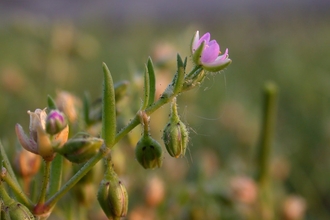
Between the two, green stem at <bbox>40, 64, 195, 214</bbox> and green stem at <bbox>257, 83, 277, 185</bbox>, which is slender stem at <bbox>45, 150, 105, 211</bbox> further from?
green stem at <bbox>257, 83, 277, 185</bbox>

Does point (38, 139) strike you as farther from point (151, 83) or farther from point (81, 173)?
point (151, 83)

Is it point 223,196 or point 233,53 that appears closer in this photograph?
point 223,196

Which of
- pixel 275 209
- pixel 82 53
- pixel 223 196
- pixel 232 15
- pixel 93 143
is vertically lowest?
pixel 275 209

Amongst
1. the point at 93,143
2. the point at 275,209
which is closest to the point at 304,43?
the point at 275,209

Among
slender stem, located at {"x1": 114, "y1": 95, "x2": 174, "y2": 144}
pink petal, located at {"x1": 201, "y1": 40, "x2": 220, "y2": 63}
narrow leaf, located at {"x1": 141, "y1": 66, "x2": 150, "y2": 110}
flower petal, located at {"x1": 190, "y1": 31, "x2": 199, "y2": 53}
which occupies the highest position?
flower petal, located at {"x1": 190, "y1": 31, "x2": 199, "y2": 53}

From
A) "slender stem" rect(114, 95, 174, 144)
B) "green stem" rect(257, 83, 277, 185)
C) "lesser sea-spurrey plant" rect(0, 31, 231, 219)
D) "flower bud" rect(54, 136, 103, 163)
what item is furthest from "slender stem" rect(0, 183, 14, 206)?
"green stem" rect(257, 83, 277, 185)

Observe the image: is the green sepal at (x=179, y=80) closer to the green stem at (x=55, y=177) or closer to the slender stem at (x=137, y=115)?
the slender stem at (x=137, y=115)

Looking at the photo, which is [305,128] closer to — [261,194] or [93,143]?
[261,194]

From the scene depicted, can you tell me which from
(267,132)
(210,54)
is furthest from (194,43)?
(267,132)
